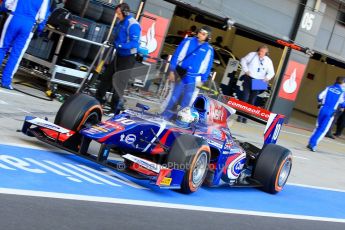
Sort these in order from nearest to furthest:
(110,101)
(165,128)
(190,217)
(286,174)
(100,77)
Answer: (190,217) → (165,128) → (286,174) → (110,101) → (100,77)

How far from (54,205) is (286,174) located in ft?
15.4

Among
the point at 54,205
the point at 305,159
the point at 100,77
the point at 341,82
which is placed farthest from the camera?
the point at 341,82

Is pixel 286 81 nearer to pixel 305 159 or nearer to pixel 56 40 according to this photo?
pixel 305 159

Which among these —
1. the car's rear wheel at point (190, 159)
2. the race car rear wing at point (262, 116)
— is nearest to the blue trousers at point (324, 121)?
the race car rear wing at point (262, 116)

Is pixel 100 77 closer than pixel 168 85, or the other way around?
pixel 168 85

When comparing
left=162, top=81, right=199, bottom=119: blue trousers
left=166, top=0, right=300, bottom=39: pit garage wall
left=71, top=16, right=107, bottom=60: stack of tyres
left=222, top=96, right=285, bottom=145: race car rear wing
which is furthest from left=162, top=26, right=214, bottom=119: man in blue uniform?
left=166, top=0, right=300, bottom=39: pit garage wall

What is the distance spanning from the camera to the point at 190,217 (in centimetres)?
727

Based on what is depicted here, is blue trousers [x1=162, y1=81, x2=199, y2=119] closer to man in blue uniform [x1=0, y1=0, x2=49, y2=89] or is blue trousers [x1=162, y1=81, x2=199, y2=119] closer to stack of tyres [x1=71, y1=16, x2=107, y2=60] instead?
man in blue uniform [x1=0, y1=0, x2=49, y2=89]

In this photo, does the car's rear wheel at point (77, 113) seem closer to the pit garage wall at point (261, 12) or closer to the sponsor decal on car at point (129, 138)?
the sponsor decal on car at point (129, 138)

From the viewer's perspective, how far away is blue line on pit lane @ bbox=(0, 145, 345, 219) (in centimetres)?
694

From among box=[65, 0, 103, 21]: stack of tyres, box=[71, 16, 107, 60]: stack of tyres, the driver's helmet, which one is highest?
box=[65, 0, 103, 21]: stack of tyres

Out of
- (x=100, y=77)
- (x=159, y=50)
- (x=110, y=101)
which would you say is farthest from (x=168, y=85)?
(x=159, y=50)

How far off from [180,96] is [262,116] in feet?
6.71

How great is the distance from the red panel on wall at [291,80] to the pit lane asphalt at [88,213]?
8.21 m
